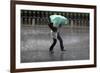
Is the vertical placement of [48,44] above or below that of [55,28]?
below

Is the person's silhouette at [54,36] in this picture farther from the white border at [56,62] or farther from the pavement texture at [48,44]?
the white border at [56,62]

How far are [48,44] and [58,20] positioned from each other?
0.92ft

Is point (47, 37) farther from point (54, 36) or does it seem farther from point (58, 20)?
point (58, 20)

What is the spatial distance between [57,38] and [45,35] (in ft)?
0.46

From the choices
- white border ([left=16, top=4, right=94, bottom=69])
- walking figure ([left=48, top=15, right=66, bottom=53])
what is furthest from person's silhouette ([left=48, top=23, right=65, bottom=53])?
white border ([left=16, top=4, right=94, bottom=69])

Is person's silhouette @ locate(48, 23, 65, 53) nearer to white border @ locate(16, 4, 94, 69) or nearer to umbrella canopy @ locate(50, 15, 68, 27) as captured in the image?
umbrella canopy @ locate(50, 15, 68, 27)

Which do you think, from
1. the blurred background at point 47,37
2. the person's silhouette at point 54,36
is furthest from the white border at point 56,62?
the person's silhouette at point 54,36

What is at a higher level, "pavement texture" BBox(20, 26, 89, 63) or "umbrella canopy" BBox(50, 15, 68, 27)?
"umbrella canopy" BBox(50, 15, 68, 27)

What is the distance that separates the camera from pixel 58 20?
1921 millimetres

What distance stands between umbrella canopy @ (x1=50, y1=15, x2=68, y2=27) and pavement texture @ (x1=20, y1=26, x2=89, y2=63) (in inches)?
2.6

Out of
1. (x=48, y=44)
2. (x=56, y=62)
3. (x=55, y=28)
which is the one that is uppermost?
(x=55, y=28)

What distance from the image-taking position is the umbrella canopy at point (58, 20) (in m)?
1.91

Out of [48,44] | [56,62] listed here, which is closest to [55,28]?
[48,44]

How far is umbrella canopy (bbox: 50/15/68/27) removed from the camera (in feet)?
6.26
